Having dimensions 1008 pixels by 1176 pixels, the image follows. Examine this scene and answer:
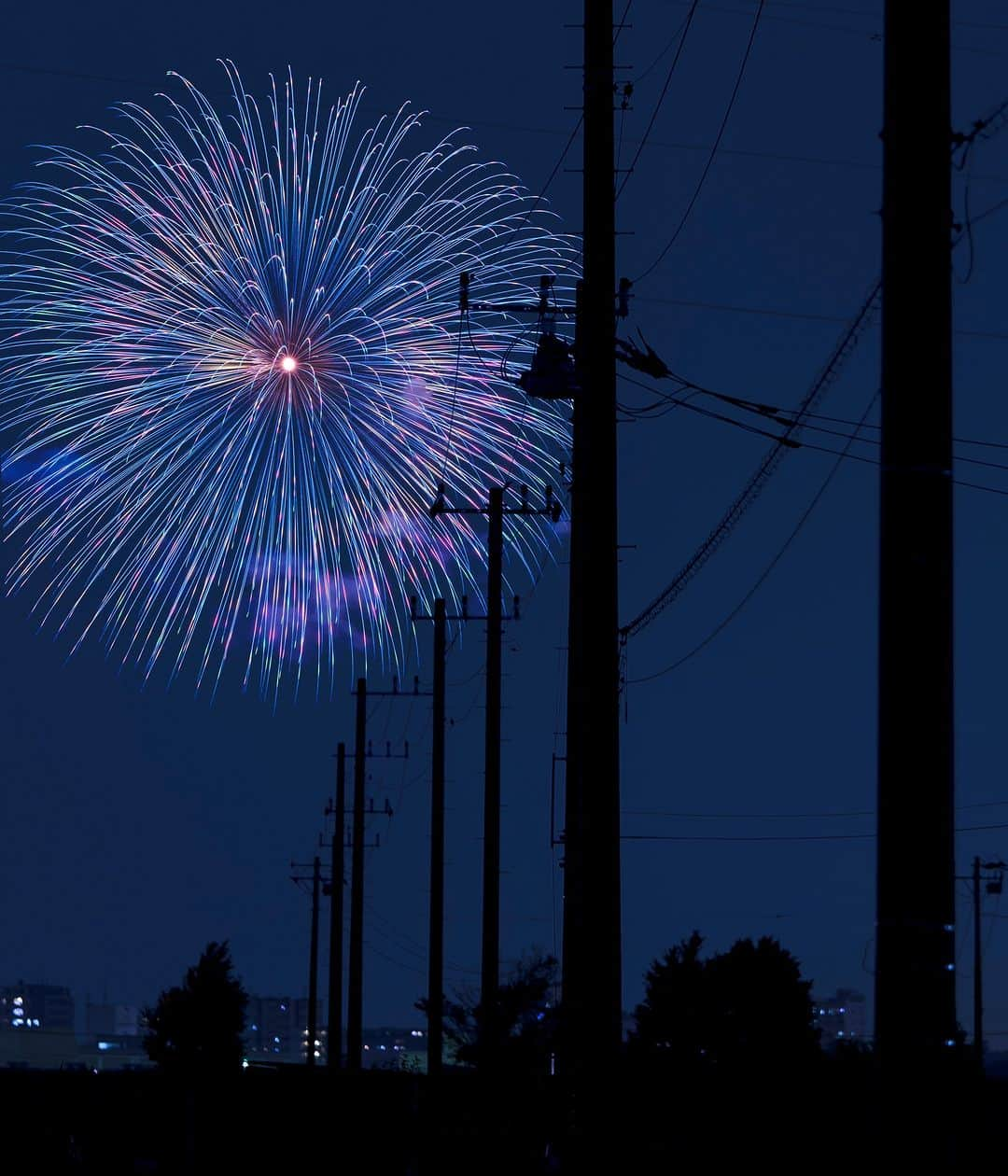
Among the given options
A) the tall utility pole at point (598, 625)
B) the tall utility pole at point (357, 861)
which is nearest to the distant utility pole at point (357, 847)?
the tall utility pole at point (357, 861)

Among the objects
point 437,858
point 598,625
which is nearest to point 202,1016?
point 437,858

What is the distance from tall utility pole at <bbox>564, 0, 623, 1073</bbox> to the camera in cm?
1447

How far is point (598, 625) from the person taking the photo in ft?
48.6

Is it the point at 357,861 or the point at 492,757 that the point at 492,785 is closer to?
the point at 492,757

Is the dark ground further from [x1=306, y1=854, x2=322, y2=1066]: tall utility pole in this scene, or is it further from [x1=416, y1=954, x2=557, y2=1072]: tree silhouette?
[x1=306, y1=854, x2=322, y2=1066]: tall utility pole

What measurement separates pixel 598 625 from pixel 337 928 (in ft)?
142

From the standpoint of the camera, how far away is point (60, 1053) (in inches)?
7151

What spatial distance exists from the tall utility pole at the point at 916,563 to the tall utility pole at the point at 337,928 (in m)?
47.1

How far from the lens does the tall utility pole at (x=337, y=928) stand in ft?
178

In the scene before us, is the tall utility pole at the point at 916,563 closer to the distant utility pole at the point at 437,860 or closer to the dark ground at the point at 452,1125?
the dark ground at the point at 452,1125

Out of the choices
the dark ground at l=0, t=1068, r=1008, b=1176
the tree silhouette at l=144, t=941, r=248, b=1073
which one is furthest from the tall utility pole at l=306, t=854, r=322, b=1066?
the dark ground at l=0, t=1068, r=1008, b=1176

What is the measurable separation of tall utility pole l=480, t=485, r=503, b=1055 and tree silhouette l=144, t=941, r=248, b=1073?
44829 millimetres

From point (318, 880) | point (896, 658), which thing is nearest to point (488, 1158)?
point (896, 658)

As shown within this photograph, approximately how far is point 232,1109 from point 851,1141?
14.0 meters
